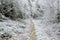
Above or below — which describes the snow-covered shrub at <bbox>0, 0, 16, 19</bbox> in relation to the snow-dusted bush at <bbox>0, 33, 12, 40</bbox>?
above

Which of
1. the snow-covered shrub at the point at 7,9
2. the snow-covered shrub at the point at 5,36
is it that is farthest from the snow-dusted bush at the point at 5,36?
the snow-covered shrub at the point at 7,9

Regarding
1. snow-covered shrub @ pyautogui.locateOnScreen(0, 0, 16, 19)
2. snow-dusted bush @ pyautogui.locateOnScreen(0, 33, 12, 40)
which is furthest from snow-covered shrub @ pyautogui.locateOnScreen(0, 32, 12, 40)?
snow-covered shrub @ pyautogui.locateOnScreen(0, 0, 16, 19)

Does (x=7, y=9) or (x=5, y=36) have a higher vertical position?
(x=7, y=9)

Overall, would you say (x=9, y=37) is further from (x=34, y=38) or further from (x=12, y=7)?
(x=12, y=7)

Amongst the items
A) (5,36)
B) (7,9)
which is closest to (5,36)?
(5,36)

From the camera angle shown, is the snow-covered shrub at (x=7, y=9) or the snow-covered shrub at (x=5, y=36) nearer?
the snow-covered shrub at (x=5, y=36)

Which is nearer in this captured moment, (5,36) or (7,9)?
(5,36)

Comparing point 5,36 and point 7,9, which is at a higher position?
point 7,9

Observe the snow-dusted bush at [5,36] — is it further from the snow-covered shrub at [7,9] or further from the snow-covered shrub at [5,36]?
the snow-covered shrub at [7,9]

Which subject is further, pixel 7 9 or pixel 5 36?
pixel 7 9

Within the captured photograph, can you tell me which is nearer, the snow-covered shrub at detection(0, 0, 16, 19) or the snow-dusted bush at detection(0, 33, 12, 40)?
the snow-dusted bush at detection(0, 33, 12, 40)

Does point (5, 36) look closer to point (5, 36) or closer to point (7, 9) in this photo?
point (5, 36)

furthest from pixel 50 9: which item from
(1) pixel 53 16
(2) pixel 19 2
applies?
(2) pixel 19 2

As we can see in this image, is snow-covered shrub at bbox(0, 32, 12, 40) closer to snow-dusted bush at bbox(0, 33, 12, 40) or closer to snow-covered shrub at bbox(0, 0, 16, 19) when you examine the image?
snow-dusted bush at bbox(0, 33, 12, 40)
